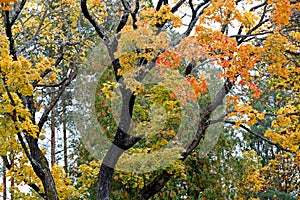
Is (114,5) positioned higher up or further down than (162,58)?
higher up

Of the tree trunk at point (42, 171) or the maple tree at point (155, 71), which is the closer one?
the maple tree at point (155, 71)

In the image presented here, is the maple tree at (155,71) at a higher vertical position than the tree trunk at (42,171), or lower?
higher

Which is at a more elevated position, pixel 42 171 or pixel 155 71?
pixel 155 71

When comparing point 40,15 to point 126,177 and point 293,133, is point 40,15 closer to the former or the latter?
point 126,177

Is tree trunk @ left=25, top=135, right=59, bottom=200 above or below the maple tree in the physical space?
below

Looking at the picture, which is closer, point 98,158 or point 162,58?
point 162,58

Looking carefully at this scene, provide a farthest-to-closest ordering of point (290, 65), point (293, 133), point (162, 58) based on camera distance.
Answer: point (290, 65), point (293, 133), point (162, 58)

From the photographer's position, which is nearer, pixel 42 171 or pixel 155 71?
pixel 155 71

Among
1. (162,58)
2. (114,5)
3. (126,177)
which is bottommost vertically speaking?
(126,177)

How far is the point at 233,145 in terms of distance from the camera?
10.4 metres

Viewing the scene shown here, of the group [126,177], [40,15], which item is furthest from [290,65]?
[40,15]

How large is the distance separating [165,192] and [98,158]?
1.58 meters

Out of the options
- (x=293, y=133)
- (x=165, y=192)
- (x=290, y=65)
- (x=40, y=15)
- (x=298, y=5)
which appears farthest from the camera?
(x=165, y=192)

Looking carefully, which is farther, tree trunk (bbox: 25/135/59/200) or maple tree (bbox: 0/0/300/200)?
tree trunk (bbox: 25/135/59/200)
